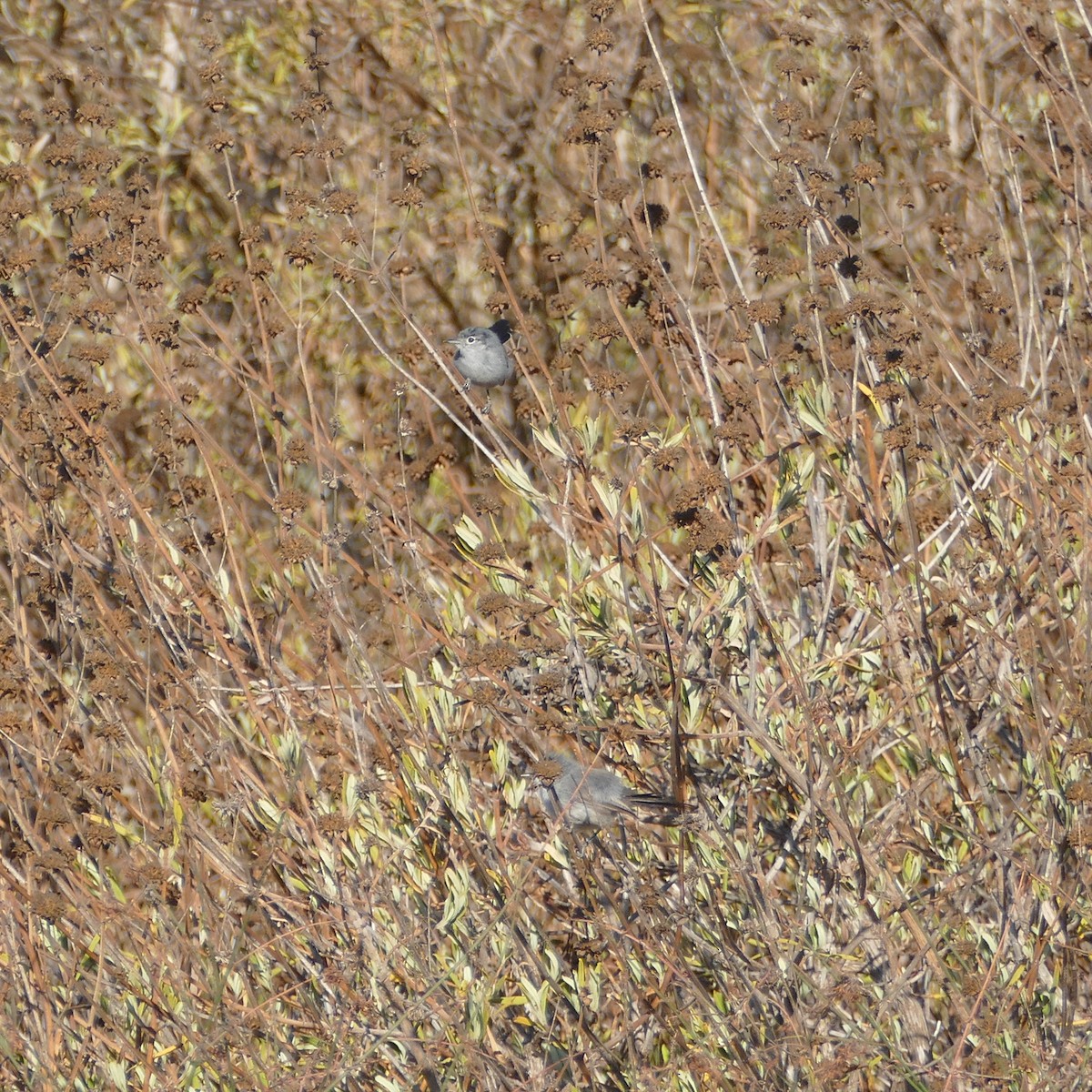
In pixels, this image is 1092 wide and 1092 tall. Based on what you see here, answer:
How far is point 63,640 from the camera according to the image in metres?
3.09

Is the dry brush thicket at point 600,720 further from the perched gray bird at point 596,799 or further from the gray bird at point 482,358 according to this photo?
the gray bird at point 482,358

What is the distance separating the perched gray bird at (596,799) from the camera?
101 inches

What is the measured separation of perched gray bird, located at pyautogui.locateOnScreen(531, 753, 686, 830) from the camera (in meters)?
2.56

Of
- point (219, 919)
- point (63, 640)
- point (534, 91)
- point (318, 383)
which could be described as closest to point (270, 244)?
point (318, 383)

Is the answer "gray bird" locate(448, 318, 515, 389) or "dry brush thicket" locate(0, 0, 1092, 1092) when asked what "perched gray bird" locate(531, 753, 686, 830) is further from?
"gray bird" locate(448, 318, 515, 389)

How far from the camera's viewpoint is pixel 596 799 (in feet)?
8.61

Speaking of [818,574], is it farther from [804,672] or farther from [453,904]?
[453,904]

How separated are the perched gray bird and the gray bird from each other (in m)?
1.09

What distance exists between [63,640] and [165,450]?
0.57 m

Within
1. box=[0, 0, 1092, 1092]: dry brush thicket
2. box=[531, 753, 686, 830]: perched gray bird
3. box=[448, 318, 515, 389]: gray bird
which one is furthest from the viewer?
box=[448, 318, 515, 389]: gray bird

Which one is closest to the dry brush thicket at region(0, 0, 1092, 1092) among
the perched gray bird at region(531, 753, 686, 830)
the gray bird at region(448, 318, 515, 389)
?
the perched gray bird at region(531, 753, 686, 830)

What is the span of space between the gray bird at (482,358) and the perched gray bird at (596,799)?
1088 millimetres

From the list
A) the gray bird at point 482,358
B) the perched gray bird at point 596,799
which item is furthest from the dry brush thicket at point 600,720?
the gray bird at point 482,358

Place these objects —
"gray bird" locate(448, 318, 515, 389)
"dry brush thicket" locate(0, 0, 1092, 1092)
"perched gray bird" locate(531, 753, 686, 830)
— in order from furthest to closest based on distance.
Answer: "gray bird" locate(448, 318, 515, 389)
"perched gray bird" locate(531, 753, 686, 830)
"dry brush thicket" locate(0, 0, 1092, 1092)
